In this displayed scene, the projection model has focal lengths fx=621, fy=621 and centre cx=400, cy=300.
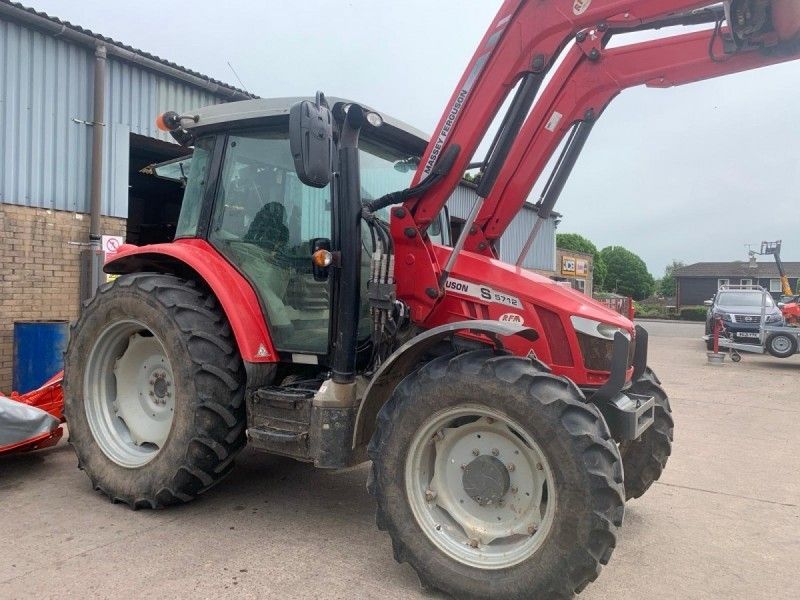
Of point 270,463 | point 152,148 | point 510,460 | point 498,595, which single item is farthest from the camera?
point 152,148

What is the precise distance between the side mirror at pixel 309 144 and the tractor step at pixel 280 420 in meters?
1.23

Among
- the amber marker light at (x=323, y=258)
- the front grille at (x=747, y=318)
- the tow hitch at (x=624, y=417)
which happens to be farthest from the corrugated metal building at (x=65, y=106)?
the front grille at (x=747, y=318)

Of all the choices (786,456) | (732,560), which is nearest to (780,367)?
(786,456)

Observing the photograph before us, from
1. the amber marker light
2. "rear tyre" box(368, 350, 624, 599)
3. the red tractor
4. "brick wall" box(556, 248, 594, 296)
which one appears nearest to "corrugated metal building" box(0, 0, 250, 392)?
the red tractor

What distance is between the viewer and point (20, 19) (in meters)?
6.80

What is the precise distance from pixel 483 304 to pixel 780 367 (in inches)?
531

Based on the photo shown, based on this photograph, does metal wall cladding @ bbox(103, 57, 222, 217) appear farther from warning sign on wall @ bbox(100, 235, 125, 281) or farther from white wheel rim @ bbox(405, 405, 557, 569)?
white wheel rim @ bbox(405, 405, 557, 569)

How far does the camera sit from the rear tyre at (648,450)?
3.83 m

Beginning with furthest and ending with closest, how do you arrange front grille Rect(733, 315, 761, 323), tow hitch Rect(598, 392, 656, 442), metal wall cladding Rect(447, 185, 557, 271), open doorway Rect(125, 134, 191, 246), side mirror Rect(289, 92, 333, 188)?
metal wall cladding Rect(447, 185, 557, 271), front grille Rect(733, 315, 761, 323), open doorway Rect(125, 134, 191, 246), tow hitch Rect(598, 392, 656, 442), side mirror Rect(289, 92, 333, 188)

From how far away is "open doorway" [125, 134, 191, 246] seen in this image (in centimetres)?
1093

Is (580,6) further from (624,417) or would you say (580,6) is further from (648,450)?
(648,450)

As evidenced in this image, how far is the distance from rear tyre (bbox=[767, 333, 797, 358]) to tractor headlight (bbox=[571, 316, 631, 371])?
13507 millimetres

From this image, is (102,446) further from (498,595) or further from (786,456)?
(786,456)

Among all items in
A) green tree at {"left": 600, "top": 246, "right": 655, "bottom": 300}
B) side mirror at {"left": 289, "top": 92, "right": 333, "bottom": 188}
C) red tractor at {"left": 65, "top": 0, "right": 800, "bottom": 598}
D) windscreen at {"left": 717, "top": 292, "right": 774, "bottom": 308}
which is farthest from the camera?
green tree at {"left": 600, "top": 246, "right": 655, "bottom": 300}
